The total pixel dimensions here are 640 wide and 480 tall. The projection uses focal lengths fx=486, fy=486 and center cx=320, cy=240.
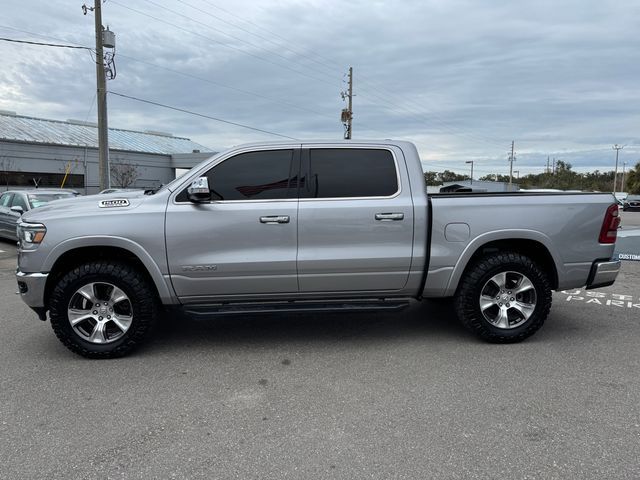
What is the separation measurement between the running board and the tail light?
2037mm

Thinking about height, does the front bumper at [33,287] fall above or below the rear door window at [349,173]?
below

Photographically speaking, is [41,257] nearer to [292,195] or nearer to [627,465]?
[292,195]

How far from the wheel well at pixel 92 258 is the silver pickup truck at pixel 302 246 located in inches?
0.5

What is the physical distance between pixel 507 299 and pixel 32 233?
4.41 metres

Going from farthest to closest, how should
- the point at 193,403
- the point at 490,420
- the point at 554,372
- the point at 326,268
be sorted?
the point at 326,268
the point at 554,372
the point at 193,403
the point at 490,420

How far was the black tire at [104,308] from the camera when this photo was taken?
4277 mm

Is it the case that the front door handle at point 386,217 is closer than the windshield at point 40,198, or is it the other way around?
the front door handle at point 386,217

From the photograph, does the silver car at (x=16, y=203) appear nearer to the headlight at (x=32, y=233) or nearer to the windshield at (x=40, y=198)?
the windshield at (x=40, y=198)

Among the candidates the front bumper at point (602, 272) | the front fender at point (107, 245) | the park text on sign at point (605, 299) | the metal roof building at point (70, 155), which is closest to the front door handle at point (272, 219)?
the front fender at point (107, 245)

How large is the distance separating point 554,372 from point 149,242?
3629mm

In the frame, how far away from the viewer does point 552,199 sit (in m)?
4.71

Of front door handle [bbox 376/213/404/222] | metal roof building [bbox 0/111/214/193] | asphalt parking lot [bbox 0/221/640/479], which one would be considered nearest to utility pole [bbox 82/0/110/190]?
metal roof building [bbox 0/111/214/193]

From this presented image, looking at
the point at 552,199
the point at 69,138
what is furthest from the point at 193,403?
the point at 69,138

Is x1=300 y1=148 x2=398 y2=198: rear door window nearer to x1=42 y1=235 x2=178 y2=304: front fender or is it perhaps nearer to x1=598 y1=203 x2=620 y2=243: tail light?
x1=42 y1=235 x2=178 y2=304: front fender
